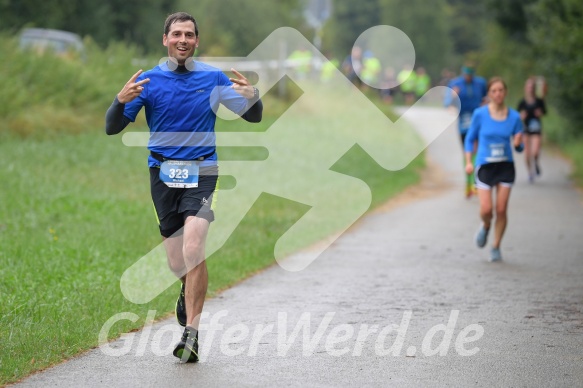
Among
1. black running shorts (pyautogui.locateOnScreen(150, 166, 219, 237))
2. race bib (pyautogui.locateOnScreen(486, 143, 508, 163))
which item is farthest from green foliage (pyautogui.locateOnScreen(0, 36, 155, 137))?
black running shorts (pyautogui.locateOnScreen(150, 166, 219, 237))

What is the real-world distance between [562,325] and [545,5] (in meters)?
19.8

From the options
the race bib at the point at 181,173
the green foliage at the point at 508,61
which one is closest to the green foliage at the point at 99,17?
the green foliage at the point at 508,61

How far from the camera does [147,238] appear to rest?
42.5ft

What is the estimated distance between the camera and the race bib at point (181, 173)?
23.8ft

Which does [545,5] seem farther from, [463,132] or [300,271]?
[300,271]

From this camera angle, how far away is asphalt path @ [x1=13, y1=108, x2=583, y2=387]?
6.70 m

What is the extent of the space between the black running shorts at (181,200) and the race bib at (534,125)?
15.9 metres

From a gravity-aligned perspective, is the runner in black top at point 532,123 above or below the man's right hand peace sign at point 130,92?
below

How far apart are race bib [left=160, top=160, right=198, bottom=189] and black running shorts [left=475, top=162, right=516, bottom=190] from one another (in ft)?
19.5

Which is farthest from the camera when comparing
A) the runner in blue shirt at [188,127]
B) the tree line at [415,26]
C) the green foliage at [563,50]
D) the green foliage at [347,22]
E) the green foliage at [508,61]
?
the green foliage at [347,22]

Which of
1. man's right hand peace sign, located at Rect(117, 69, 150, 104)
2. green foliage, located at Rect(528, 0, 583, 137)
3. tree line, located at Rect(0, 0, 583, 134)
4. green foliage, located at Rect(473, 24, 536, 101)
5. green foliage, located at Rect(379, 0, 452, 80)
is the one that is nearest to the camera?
man's right hand peace sign, located at Rect(117, 69, 150, 104)

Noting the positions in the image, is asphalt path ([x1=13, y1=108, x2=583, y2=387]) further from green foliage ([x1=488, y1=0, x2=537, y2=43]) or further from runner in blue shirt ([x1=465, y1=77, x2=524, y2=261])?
green foliage ([x1=488, y1=0, x2=537, y2=43])

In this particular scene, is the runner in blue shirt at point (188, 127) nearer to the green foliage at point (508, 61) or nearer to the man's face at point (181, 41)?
the man's face at point (181, 41)

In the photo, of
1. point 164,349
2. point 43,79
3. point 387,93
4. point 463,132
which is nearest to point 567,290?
point 164,349
